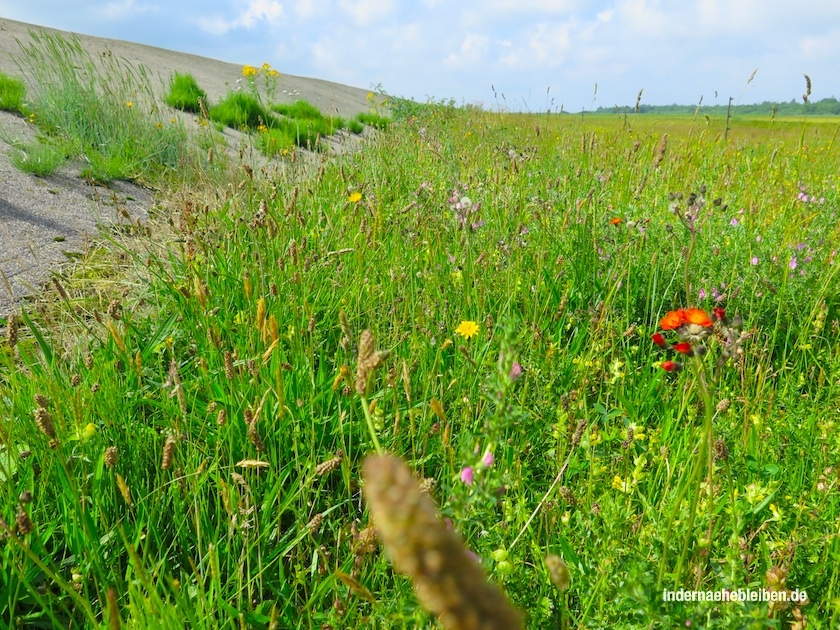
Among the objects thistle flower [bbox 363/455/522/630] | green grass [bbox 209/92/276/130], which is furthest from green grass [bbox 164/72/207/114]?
thistle flower [bbox 363/455/522/630]

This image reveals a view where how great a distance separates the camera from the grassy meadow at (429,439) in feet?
3.36

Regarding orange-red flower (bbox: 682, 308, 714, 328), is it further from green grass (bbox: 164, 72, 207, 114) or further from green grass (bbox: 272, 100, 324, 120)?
green grass (bbox: 272, 100, 324, 120)

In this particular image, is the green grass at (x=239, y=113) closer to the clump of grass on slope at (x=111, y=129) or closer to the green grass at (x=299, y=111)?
the green grass at (x=299, y=111)

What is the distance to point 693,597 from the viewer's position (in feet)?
3.38

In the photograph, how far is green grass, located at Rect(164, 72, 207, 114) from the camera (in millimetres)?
7508

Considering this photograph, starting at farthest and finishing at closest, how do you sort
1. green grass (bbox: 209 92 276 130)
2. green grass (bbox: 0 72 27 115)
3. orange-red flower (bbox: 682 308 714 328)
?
green grass (bbox: 209 92 276 130), green grass (bbox: 0 72 27 115), orange-red flower (bbox: 682 308 714 328)

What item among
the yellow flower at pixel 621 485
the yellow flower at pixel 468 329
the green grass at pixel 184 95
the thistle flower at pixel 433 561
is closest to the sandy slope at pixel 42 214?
the yellow flower at pixel 468 329

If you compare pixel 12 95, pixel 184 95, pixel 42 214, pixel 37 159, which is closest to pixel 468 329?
pixel 42 214

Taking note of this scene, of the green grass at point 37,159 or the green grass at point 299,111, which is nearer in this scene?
→ the green grass at point 37,159

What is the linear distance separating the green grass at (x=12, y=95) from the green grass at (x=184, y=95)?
2.04 metres

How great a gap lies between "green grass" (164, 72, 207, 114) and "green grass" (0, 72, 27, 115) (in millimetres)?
2036

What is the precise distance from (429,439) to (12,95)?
5.95m

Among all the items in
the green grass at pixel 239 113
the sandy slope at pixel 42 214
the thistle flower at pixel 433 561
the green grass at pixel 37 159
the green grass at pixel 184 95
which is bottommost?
the sandy slope at pixel 42 214

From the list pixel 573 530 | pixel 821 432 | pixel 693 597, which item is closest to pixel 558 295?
pixel 821 432
